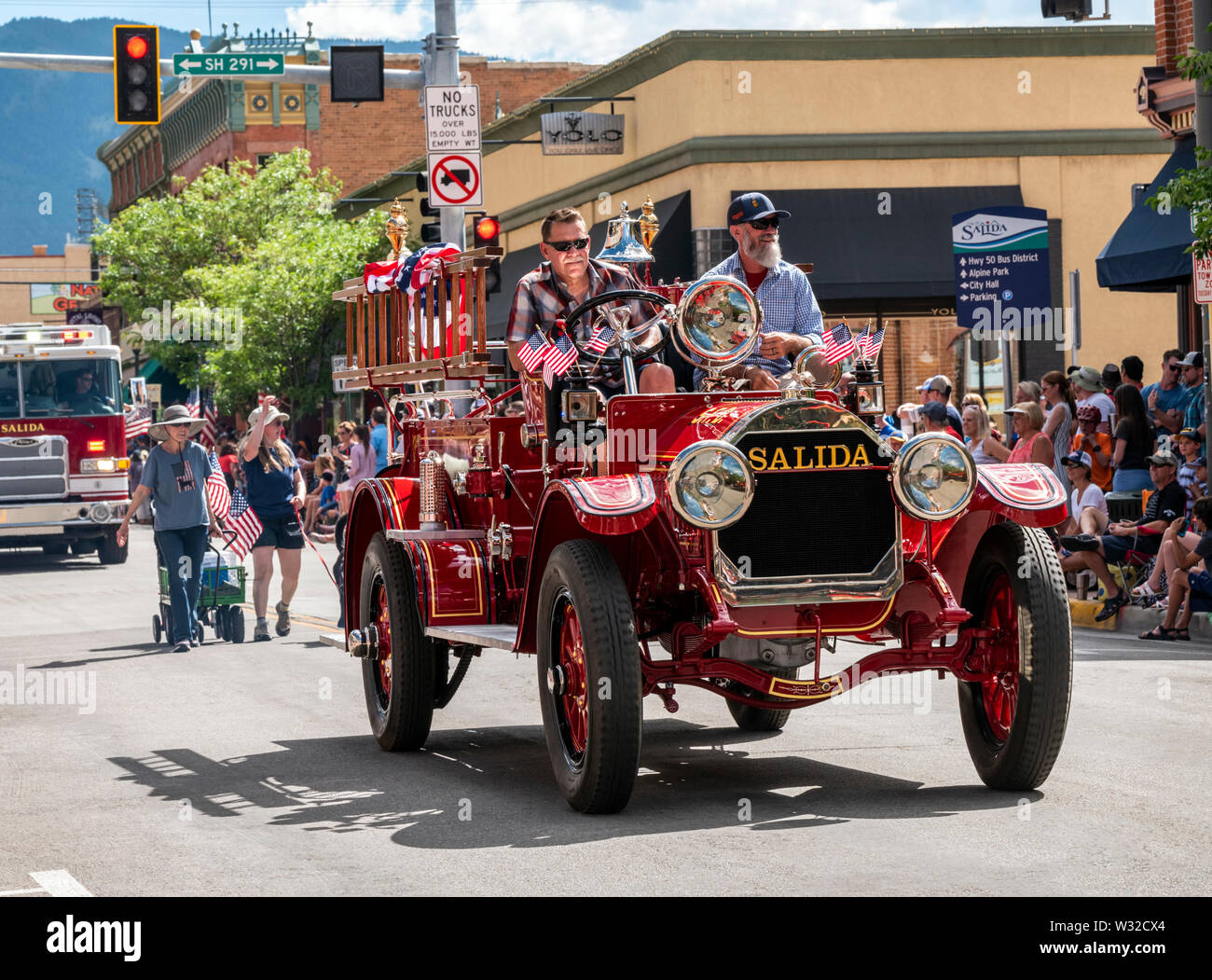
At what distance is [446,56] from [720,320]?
13.1 metres

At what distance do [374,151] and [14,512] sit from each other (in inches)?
1583

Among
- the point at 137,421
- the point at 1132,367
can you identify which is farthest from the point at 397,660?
the point at 137,421

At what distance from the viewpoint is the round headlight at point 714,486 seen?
23.8 ft

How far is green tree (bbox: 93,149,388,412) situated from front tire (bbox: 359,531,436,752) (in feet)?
119

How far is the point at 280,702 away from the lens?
12000 mm

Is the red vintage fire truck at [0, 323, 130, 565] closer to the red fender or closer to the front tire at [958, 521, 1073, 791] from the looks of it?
the red fender

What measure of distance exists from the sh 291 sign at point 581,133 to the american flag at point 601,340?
22.4m

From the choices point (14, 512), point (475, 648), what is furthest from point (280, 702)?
point (14, 512)

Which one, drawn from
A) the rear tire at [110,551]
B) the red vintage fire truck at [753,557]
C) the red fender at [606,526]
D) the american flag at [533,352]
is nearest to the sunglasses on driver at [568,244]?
the red vintage fire truck at [753,557]

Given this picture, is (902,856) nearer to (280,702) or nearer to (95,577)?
(280,702)

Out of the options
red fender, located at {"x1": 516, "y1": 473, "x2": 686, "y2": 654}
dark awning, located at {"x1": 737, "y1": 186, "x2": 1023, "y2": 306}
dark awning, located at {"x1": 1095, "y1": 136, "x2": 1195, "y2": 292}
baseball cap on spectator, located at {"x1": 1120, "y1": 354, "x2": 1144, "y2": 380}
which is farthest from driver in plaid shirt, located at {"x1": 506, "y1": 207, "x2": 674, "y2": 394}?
dark awning, located at {"x1": 737, "y1": 186, "x2": 1023, "y2": 306}

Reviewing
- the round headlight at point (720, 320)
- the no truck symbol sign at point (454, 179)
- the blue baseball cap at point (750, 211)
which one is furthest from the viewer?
the no truck symbol sign at point (454, 179)

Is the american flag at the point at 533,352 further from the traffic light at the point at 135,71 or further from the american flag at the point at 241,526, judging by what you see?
the traffic light at the point at 135,71

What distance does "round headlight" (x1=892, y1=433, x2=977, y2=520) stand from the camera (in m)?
7.43
